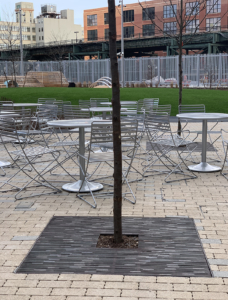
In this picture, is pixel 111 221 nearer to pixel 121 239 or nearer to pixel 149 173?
pixel 121 239

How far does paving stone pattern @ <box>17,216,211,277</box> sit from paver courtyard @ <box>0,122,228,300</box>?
9 cm

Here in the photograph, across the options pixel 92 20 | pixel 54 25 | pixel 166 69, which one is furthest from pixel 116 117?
pixel 54 25

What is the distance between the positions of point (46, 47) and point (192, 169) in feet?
205

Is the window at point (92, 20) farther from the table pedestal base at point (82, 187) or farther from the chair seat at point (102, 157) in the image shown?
the chair seat at point (102, 157)

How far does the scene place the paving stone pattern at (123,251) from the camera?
352 centimetres

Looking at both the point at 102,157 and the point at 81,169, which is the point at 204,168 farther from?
the point at 81,169

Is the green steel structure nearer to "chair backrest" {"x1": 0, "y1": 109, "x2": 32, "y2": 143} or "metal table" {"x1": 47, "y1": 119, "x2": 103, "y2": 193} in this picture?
"chair backrest" {"x1": 0, "y1": 109, "x2": 32, "y2": 143}

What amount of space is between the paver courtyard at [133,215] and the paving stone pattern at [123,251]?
0.09m

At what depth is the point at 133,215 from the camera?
195 inches

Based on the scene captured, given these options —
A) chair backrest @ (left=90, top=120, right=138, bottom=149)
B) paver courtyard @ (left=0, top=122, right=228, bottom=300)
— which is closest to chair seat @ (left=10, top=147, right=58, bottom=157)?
paver courtyard @ (left=0, top=122, right=228, bottom=300)

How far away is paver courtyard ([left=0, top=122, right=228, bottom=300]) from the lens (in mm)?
3133

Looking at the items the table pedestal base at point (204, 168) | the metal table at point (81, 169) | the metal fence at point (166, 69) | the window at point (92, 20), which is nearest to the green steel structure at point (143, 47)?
the metal fence at point (166, 69)

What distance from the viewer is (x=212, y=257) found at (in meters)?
3.74

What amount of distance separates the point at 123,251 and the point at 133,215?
43.3 inches
